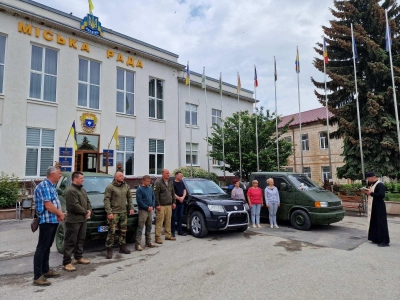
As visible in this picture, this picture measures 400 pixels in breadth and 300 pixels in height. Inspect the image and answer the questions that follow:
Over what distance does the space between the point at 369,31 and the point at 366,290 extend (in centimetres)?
1874

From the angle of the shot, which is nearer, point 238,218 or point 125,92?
point 238,218

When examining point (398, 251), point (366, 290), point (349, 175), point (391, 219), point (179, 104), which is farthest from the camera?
point (179, 104)

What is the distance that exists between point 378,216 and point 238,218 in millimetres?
3528

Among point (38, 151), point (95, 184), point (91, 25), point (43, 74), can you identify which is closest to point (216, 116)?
point (91, 25)

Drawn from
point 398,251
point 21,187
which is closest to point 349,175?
point 398,251

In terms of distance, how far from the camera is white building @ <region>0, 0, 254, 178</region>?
14.4 meters

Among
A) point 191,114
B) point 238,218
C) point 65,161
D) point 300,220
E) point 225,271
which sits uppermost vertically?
point 191,114

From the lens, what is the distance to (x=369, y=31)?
18.1 m

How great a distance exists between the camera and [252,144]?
18.9 meters

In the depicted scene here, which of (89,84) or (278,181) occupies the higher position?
(89,84)

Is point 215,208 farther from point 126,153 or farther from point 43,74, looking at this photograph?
point 43,74

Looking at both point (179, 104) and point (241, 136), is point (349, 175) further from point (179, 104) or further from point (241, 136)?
point (179, 104)

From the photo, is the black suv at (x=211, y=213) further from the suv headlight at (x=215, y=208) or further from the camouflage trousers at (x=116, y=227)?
the camouflage trousers at (x=116, y=227)

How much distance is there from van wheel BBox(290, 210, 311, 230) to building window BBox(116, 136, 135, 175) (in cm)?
1202
